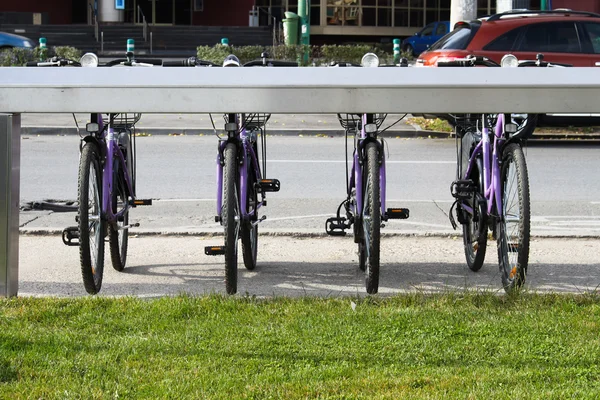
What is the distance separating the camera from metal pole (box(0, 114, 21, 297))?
535cm

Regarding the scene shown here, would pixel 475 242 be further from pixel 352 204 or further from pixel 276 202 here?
pixel 276 202

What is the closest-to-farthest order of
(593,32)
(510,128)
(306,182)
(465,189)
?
(510,128) → (465,189) → (306,182) → (593,32)

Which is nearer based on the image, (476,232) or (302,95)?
(302,95)

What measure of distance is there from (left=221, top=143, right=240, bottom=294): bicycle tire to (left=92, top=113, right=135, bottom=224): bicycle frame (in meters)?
0.68

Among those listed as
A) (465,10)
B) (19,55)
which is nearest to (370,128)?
(465,10)

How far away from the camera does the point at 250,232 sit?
20.4 feet

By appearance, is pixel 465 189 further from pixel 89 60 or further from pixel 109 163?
pixel 89 60

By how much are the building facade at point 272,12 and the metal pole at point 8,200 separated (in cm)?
3503

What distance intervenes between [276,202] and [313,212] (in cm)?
66

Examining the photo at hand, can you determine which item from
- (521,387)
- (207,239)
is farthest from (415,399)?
(207,239)

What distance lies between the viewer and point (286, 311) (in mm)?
5086

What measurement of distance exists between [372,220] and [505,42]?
10.4 meters

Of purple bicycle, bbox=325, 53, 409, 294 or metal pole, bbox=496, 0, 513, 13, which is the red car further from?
purple bicycle, bbox=325, 53, 409, 294

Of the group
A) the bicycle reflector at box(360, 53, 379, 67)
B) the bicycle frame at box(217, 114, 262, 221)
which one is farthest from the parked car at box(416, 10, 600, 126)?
the bicycle frame at box(217, 114, 262, 221)
